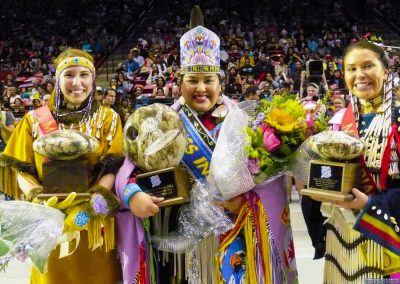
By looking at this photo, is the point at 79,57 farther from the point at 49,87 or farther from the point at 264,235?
the point at 49,87

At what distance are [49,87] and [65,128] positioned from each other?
9.38 m

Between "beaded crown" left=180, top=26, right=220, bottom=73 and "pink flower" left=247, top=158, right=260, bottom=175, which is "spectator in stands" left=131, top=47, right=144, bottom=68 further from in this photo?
"pink flower" left=247, top=158, right=260, bottom=175

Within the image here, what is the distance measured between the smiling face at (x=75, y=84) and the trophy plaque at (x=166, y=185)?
1.85 ft

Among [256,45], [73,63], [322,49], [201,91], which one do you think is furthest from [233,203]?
[256,45]

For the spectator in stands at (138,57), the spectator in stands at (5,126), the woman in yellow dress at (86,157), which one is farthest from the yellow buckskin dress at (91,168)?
the spectator in stands at (138,57)

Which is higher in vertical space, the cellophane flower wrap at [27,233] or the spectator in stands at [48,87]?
the spectator in stands at [48,87]

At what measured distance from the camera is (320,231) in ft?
9.83

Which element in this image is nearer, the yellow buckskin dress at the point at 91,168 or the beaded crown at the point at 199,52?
the yellow buckskin dress at the point at 91,168

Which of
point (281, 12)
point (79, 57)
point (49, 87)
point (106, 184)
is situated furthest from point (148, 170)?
point (281, 12)

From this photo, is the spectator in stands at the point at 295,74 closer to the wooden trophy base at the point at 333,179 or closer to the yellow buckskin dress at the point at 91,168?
the yellow buckskin dress at the point at 91,168

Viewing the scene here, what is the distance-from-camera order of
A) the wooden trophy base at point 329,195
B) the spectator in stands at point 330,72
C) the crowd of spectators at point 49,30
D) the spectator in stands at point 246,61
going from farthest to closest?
the crowd of spectators at point 49,30
the spectator in stands at point 246,61
the spectator in stands at point 330,72
the wooden trophy base at point 329,195

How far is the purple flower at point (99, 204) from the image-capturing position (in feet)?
9.47

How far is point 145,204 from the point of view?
9.16 ft

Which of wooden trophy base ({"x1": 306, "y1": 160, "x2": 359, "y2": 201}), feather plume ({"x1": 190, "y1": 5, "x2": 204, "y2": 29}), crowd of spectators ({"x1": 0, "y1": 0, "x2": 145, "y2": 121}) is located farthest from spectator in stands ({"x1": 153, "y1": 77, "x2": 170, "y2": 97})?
wooden trophy base ({"x1": 306, "y1": 160, "x2": 359, "y2": 201})
